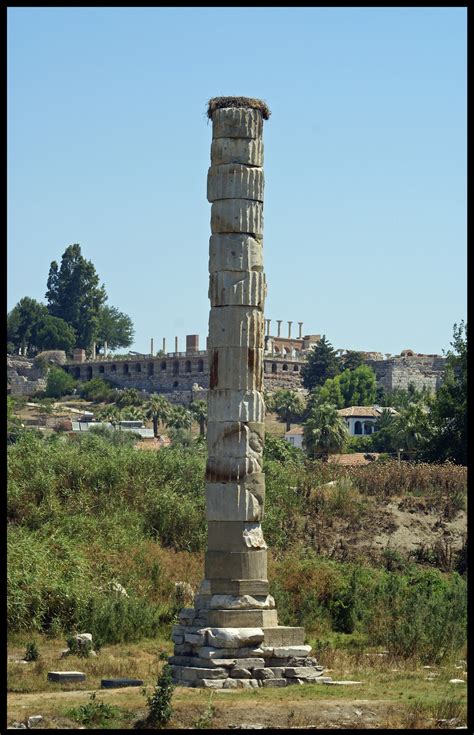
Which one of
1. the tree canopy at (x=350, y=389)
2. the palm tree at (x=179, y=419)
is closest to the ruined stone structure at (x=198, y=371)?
the tree canopy at (x=350, y=389)

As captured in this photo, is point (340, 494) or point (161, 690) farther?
point (340, 494)

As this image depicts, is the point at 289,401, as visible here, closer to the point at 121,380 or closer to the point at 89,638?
the point at 121,380

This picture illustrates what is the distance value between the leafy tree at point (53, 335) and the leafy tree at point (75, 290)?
61.9 inches

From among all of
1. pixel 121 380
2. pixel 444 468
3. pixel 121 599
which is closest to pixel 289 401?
pixel 121 380

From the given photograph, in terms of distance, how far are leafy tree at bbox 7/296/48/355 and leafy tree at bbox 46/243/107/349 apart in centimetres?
134

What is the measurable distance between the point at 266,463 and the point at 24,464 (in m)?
6.08

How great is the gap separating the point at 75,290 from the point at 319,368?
85.7ft

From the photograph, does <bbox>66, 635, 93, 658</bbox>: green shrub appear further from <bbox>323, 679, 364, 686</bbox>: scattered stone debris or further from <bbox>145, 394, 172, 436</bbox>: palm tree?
<bbox>145, 394, 172, 436</bbox>: palm tree

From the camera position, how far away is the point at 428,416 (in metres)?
54.4

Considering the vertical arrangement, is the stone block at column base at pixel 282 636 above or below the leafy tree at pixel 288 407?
below

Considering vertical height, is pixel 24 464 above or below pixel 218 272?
below

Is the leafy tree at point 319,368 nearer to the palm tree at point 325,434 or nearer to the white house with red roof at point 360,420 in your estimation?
the white house with red roof at point 360,420

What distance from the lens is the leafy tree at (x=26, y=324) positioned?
445 feet

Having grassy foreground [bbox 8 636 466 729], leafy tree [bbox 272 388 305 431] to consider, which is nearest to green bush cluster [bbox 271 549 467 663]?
grassy foreground [bbox 8 636 466 729]
